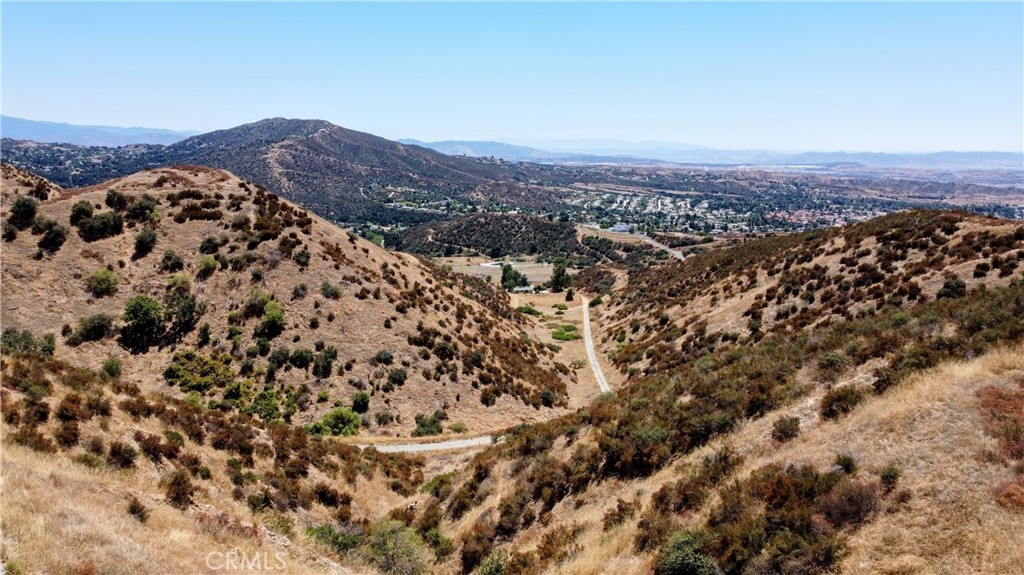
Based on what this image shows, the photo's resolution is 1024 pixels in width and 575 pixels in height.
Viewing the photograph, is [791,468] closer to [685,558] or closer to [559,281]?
[685,558]

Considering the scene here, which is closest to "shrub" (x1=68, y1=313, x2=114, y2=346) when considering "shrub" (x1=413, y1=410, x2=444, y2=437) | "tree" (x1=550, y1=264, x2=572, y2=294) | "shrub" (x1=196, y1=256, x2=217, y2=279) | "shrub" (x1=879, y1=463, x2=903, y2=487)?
"shrub" (x1=196, y1=256, x2=217, y2=279)

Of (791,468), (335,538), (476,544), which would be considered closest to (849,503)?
(791,468)

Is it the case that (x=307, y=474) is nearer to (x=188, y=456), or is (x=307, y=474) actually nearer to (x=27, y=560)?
(x=188, y=456)

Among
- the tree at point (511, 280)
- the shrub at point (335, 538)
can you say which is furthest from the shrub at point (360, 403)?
the tree at point (511, 280)

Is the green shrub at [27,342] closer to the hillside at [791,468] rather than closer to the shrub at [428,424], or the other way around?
the shrub at [428,424]

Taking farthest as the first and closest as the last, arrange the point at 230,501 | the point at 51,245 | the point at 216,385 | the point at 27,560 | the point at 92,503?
the point at 51,245, the point at 216,385, the point at 230,501, the point at 92,503, the point at 27,560

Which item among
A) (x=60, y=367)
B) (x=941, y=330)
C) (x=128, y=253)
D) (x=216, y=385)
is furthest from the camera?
(x=128, y=253)

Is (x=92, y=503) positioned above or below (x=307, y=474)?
above

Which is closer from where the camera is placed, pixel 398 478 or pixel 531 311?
pixel 398 478

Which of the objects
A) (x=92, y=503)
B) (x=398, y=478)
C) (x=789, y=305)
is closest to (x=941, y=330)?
(x=789, y=305)
